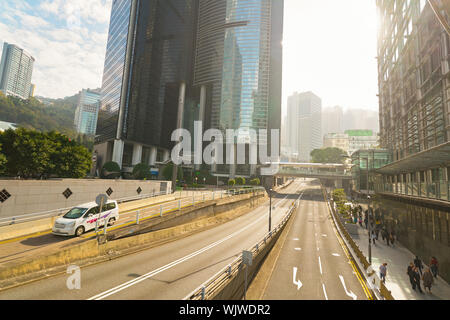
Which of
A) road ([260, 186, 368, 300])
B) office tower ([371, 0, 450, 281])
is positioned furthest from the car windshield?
office tower ([371, 0, 450, 281])

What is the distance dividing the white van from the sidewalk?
66.3 ft

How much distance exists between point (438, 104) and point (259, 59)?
9317 centimetres

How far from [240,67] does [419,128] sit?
91.5 meters

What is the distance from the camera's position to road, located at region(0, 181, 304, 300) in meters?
8.59

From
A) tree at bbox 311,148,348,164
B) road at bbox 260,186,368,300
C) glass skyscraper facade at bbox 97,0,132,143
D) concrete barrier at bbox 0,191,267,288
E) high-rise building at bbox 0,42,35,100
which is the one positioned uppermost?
high-rise building at bbox 0,42,35,100

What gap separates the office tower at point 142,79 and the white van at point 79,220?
2268 inches

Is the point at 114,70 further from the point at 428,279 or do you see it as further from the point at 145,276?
the point at 428,279

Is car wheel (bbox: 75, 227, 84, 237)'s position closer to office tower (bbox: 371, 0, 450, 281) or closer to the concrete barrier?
the concrete barrier

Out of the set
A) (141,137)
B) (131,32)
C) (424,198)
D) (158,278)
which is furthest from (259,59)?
(158,278)

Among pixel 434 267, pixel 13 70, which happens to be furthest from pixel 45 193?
pixel 13 70

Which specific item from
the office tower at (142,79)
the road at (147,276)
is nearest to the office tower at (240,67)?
the office tower at (142,79)

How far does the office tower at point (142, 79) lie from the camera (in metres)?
69.7

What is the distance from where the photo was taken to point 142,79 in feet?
242

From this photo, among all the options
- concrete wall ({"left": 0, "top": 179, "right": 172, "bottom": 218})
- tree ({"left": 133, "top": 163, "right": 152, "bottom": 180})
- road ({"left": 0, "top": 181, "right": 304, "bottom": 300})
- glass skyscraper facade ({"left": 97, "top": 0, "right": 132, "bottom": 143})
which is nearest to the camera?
road ({"left": 0, "top": 181, "right": 304, "bottom": 300})
